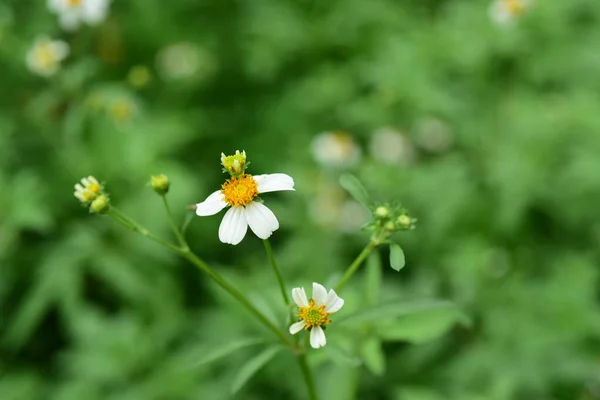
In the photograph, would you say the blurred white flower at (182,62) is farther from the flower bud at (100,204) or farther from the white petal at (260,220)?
the white petal at (260,220)

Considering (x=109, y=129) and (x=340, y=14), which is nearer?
(x=109, y=129)

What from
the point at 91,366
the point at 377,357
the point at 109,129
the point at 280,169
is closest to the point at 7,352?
the point at 91,366

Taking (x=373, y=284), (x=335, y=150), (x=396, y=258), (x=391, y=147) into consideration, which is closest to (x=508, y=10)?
(x=391, y=147)

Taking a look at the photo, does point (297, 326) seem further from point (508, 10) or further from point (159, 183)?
point (508, 10)

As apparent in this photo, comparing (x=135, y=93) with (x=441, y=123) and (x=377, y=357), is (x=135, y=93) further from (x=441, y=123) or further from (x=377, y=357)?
(x=377, y=357)

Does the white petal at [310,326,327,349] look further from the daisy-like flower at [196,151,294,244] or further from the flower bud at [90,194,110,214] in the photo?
the flower bud at [90,194,110,214]

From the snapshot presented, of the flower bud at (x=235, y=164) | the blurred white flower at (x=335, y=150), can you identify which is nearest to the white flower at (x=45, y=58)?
the blurred white flower at (x=335, y=150)

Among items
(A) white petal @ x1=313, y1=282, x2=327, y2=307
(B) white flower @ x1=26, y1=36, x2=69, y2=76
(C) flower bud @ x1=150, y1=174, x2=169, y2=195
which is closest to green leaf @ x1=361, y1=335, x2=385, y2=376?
(A) white petal @ x1=313, y1=282, x2=327, y2=307
